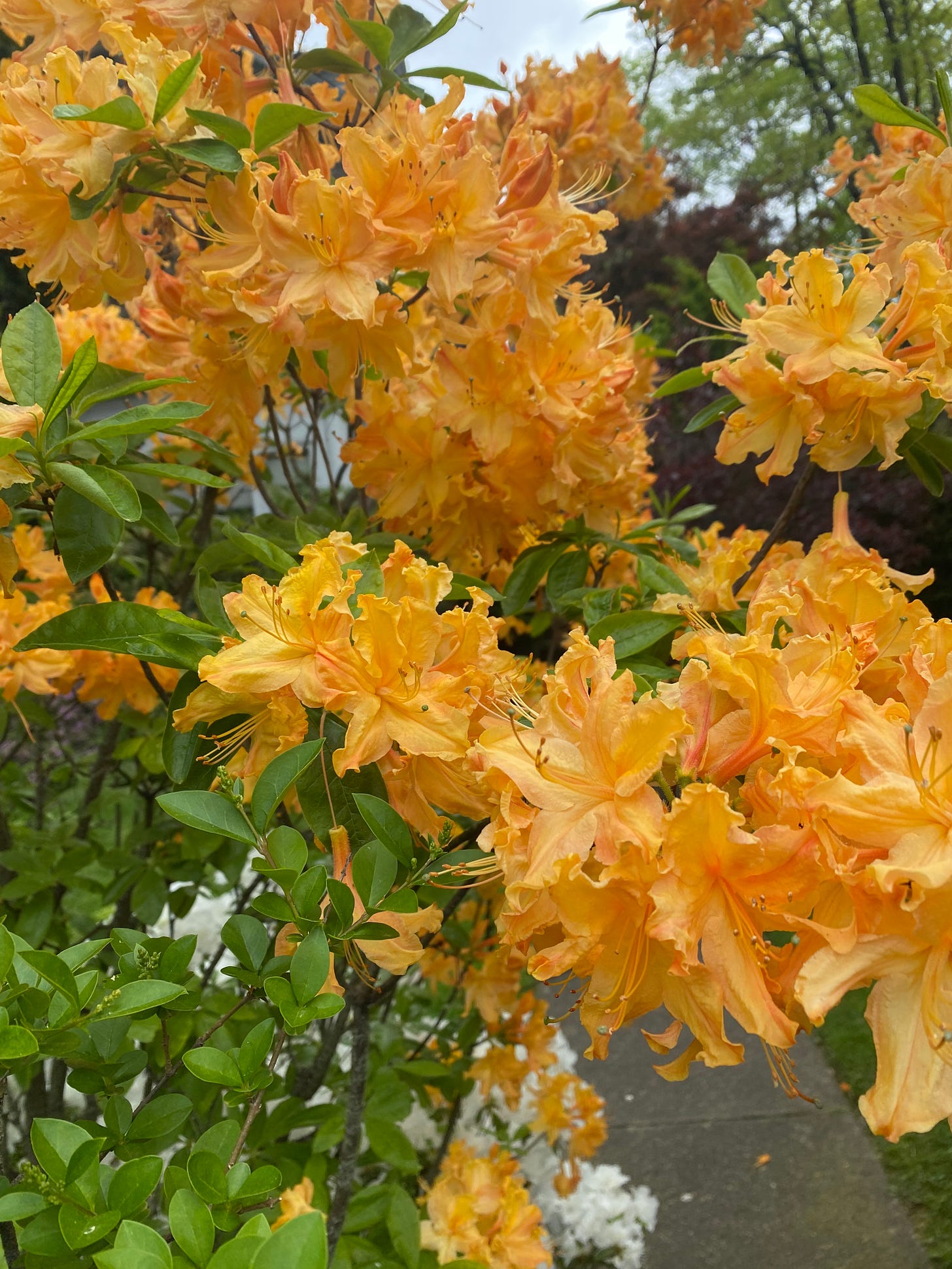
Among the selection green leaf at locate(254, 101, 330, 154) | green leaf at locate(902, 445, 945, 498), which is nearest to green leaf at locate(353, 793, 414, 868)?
green leaf at locate(254, 101, 330, 154)

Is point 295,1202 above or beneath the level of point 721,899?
beneath

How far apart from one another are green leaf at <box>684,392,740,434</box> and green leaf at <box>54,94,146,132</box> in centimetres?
74

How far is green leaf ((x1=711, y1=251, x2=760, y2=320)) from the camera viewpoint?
1.32m

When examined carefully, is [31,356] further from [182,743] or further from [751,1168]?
[751,1168]

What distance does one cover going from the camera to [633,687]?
0.71 meters

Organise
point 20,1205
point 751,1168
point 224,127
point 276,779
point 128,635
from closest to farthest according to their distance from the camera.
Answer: point 20,1205
point 276,779
point 128,635
point 224,127
point 751,1168

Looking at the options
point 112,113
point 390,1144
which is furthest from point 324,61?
point 390,1144

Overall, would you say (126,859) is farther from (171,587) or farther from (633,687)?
(633,687)

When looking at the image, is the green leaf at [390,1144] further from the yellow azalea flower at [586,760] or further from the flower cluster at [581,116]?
the flower cluster at [581,116]

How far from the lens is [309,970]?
2.43 ft

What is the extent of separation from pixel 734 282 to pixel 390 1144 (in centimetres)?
139

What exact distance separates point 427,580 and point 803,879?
41 cm

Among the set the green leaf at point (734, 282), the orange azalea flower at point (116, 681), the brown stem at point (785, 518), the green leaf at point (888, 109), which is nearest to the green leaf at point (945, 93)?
the green leaf at point (888, 109)

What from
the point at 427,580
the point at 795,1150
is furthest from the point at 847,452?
the point at 795,1150
